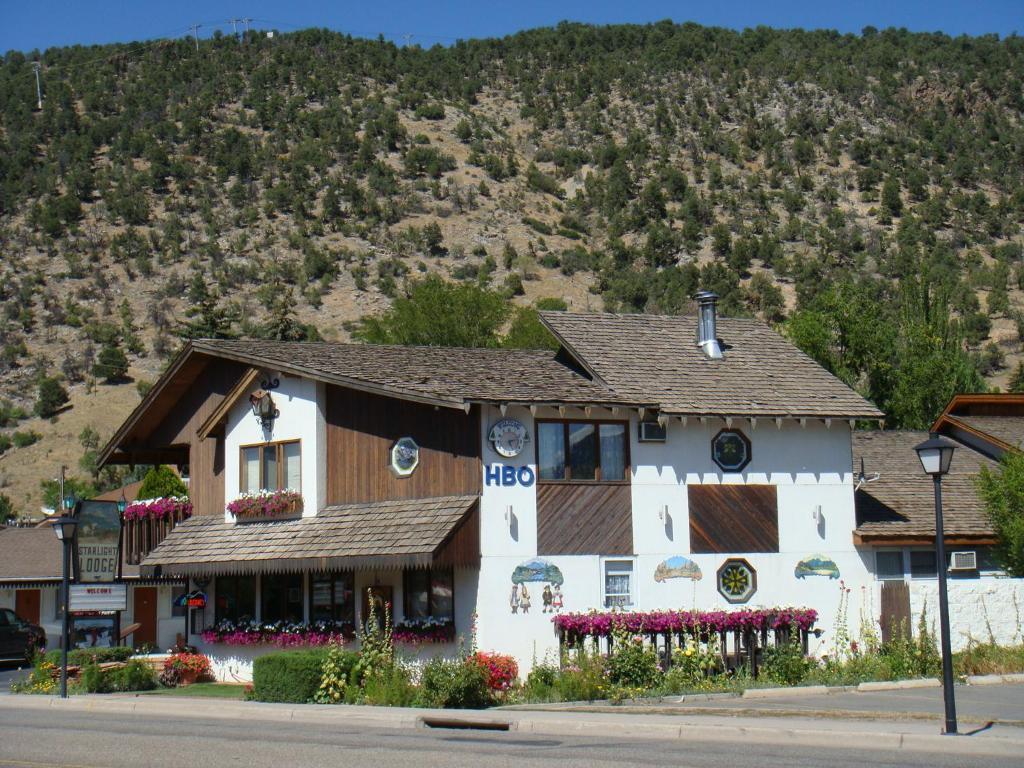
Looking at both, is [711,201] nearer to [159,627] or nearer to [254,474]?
[159,627]

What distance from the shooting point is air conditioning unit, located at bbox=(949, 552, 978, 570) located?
29.2 meters

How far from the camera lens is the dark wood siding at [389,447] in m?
25.9

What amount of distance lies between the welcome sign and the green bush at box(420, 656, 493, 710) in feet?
33.6

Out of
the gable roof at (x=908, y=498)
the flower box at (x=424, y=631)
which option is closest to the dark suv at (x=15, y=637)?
the flower box at (x=424, y=631)

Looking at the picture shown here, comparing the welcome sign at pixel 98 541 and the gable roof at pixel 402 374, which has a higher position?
the gable roof at pixel 402 374

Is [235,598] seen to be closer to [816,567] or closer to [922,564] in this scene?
[816,567]

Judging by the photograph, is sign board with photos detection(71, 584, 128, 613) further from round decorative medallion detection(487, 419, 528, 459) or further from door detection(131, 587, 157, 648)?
door detection(131, 587, 157, 648)

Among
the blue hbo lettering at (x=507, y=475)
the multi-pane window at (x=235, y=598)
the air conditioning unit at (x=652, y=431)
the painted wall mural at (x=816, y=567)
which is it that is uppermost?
the air conditioning unit at (x=652, y=431)

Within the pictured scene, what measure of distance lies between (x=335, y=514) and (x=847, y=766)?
51.0ft

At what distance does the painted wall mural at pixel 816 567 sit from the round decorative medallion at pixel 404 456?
814cm

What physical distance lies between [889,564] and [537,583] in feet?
27.6

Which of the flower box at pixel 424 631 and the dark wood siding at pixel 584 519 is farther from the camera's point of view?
the dark wood siding at pixel 584 519

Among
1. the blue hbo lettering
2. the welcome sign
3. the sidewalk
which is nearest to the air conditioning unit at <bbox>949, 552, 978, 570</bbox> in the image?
the blue hbo lettering

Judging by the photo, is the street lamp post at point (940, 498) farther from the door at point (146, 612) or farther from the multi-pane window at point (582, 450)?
the door at point (146, 612)
